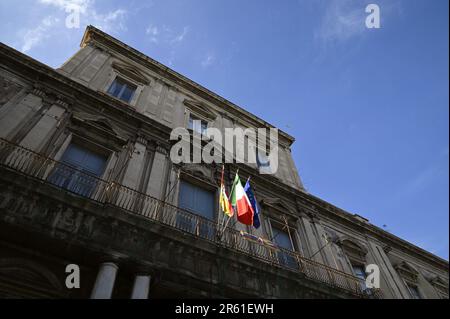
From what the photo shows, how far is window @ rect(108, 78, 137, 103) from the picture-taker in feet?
38.8

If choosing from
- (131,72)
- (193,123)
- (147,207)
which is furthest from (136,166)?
(131,72)

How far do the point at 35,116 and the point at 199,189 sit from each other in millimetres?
5227

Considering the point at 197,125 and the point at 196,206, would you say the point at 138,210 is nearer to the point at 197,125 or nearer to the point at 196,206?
the point at 196,206

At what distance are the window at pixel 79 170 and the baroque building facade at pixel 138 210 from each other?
4 centimetres

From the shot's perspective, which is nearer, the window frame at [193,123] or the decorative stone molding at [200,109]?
the window frame at [193,123]

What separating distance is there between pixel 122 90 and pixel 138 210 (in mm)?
6481

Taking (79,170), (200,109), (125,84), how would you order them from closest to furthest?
(79,170) → (125,84) → (200,109)

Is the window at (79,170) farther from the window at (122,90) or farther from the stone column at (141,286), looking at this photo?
the window at (122,90)

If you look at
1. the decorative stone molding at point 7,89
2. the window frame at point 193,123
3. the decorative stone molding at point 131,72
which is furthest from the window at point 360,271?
the decorative stone molding at point 7,89

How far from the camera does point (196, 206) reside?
9.63 m

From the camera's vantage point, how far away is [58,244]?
5855 millimetres

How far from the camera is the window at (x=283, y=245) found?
9.73 m
